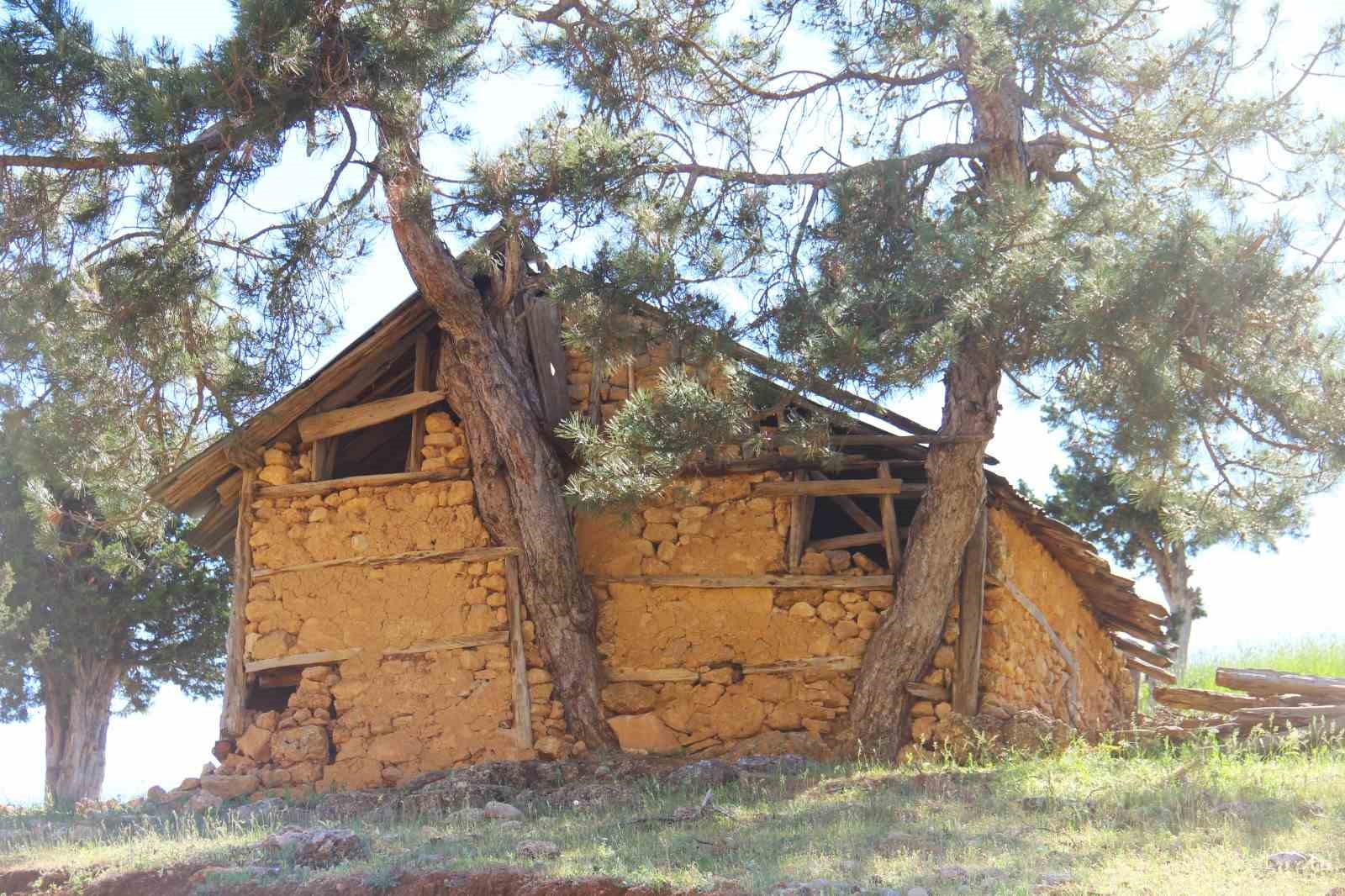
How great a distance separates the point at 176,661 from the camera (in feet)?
Answer: 59.1

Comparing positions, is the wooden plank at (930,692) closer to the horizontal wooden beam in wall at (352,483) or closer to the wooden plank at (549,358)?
the wooden plank at (549,358)

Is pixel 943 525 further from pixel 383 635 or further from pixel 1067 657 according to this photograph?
pixel 383 635

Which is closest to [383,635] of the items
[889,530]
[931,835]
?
[889,530]

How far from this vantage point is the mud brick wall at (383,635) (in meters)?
10.4

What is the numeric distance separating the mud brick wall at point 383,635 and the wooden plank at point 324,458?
241 mm

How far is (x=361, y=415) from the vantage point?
11086 mm

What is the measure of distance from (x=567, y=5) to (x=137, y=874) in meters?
6.81

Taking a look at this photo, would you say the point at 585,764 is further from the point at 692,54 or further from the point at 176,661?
the point at 176,661

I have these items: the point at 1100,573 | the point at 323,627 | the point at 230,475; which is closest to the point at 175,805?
the point at 323,627

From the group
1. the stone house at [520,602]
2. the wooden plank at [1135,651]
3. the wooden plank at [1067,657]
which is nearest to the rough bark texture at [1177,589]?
the wooden plank at [1135,651]

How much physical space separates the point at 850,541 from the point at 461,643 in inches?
122

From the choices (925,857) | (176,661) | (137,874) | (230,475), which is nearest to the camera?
(925,857)

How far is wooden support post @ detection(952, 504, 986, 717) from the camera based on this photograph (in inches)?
405

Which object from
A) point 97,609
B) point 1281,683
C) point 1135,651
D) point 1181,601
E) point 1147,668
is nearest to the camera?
→ point 1281,683
